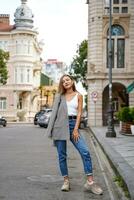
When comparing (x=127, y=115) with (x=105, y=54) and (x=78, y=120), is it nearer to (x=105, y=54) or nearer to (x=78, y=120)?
(x=105, y=54)

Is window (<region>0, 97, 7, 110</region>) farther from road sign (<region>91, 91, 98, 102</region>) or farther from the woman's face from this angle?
the woman's face

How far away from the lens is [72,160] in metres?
15.8

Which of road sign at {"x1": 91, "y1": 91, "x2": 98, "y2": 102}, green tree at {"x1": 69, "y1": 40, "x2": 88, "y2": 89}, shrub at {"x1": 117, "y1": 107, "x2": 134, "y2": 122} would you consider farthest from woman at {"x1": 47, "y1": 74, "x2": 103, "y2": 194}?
green tree at {"x1": 69, "y1": 40, "x2": 88, "y2": 89}

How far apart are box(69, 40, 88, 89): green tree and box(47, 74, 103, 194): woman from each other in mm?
58139

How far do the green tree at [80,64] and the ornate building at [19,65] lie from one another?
13.8m

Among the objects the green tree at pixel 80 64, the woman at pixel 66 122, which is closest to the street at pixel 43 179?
the woman at pixel 66 122

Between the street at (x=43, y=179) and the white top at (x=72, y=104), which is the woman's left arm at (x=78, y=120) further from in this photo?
the street at (x=43, y=179)

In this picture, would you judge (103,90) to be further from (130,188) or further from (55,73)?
(55,73)

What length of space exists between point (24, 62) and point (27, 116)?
8.14 m

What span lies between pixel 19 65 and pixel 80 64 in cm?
1547

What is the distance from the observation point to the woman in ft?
31.8

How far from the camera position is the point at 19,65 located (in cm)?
8175

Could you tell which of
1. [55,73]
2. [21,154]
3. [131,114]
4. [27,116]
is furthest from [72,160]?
[55,73]

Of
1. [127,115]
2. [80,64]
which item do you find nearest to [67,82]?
[127,115]
